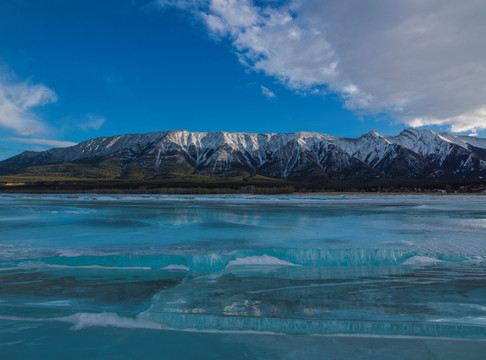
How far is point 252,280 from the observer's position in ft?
25.0

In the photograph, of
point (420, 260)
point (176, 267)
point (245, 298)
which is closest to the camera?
point (245, 298)

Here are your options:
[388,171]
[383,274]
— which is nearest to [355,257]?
[383,274]

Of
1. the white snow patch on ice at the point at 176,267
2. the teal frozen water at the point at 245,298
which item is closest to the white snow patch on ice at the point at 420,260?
the teal frozen water at the point at 245,298

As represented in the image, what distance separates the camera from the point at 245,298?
627 centimetres

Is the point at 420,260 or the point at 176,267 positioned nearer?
the point at 176,267

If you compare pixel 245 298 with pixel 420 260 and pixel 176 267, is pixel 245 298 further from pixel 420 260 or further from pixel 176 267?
pixel 420 260

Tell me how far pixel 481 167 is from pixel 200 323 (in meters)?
220

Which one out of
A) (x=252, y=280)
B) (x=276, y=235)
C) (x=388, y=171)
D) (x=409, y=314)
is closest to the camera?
(x=409, y=314)

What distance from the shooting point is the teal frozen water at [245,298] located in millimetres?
4434

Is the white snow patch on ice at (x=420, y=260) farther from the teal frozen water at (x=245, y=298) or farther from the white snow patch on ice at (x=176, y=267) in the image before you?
the white snow patch on ice at (x=176, y=267)

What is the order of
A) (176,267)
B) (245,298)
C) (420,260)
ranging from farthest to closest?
1. (420,260)
2. (176,267)
3. (245,298)

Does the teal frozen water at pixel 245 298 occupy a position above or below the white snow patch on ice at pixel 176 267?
above

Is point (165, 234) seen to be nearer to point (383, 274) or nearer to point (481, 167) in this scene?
point (383, 274)

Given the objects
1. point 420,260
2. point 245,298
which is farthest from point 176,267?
point 420,260
